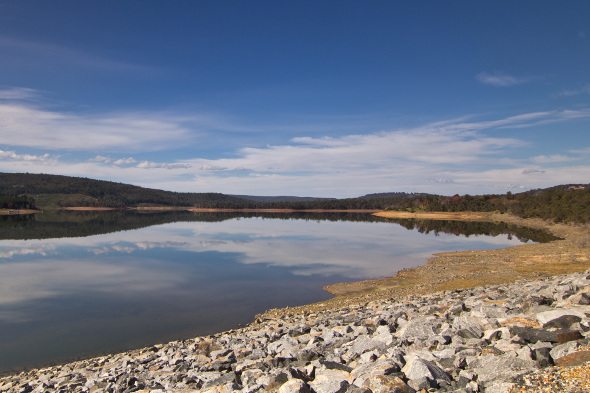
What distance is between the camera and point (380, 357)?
757cm

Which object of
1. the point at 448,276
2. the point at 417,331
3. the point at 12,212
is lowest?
the point at 12,212

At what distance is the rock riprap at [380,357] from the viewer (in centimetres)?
598

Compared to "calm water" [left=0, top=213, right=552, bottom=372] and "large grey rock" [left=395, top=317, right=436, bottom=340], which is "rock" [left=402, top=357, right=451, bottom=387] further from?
"calm water" [left=0, top=213, right=552, bottom=372]

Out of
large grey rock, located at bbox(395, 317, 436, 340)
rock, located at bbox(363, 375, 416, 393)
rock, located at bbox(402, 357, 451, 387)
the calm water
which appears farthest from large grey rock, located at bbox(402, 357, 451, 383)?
the calm water

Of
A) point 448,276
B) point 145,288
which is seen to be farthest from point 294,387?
point 448,276

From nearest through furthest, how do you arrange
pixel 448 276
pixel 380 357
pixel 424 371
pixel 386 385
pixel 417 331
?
pixel 386 385
pixel 424 371
pixel 380 357
pixel 417 331
pixel 448 276

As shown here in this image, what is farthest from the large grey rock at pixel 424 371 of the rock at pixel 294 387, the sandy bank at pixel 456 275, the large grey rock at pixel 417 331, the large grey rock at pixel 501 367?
the sandy bank at pixel 456 275

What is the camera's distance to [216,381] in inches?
307

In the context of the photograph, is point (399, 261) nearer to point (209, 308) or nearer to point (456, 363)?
point (209, 308)

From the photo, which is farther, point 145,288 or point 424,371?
point 145,288

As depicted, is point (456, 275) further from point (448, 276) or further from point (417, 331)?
point (417, 331)

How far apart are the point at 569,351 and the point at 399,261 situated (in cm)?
3020

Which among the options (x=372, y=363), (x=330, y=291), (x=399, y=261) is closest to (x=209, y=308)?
(x=330, y=291)

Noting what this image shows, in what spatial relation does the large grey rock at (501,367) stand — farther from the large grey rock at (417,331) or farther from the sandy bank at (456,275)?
the sandy bank at (456,275)
